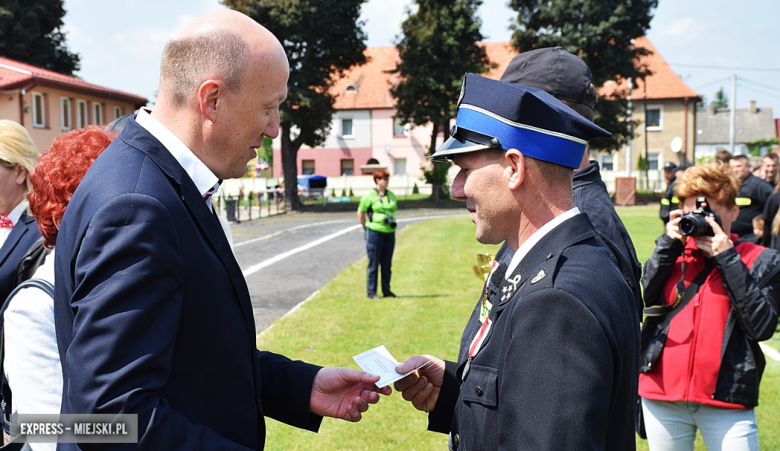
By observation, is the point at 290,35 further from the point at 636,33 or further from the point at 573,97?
the point at 573,97

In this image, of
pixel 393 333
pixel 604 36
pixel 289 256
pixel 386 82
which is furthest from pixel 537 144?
pixel 386 82

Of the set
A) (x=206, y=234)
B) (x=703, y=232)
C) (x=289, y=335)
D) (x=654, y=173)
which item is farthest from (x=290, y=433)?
(x=654, y=173)

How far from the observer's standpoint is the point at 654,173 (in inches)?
2192

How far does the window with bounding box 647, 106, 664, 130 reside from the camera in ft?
191

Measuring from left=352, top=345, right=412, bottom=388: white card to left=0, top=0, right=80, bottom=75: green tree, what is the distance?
4263 centimetres

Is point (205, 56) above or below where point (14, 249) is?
above

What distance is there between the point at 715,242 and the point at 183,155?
9.46 ft

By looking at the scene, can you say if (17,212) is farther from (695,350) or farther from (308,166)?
(308,166)

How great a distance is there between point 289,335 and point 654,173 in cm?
5295

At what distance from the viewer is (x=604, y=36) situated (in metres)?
41.7

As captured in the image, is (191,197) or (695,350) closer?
(191,197)

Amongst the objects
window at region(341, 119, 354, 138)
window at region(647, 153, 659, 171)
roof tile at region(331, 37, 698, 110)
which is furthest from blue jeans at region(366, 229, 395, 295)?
window at region(647, 153, 659, 171)

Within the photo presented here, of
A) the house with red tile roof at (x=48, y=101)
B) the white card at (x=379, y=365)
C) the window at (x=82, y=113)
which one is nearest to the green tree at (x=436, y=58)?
→ the house with red tile roof at (x=48, y=101)

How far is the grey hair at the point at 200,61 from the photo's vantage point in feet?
6.31
